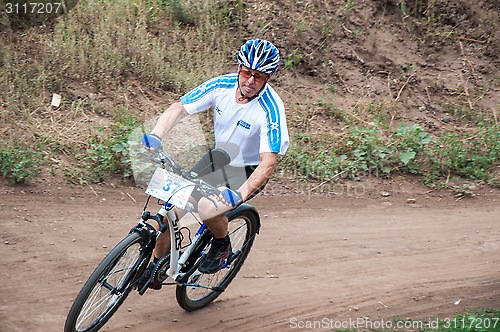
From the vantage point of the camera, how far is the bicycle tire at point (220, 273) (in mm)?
5398

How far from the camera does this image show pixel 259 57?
16.3 ft

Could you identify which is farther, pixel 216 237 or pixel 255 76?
pixel 216 237

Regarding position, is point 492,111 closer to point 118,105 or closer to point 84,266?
point 118,105

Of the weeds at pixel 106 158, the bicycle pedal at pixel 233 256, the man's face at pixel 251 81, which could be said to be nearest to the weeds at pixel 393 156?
the weeds at pixel 106 158

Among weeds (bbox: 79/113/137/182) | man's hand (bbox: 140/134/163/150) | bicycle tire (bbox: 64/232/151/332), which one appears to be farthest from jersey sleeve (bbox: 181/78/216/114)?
weeds (bbox: 79/113/137/182)

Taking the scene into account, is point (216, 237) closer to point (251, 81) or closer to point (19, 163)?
point (251, 81)

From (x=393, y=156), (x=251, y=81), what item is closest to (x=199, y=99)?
(x=251, y=81)

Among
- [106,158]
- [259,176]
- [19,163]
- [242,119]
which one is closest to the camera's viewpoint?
A: [259,176]

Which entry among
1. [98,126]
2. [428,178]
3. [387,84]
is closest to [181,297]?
[98,126]

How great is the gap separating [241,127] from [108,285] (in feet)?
4.86

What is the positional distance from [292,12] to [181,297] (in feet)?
22.7

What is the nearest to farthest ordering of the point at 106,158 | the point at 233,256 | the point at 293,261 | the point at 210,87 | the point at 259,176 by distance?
the point at 259,176
the point at 210,87
the point at 233,256
the point at 293,261
the point at 106,158

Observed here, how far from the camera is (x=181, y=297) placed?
543 cm

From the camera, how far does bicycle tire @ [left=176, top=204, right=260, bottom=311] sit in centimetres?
540
